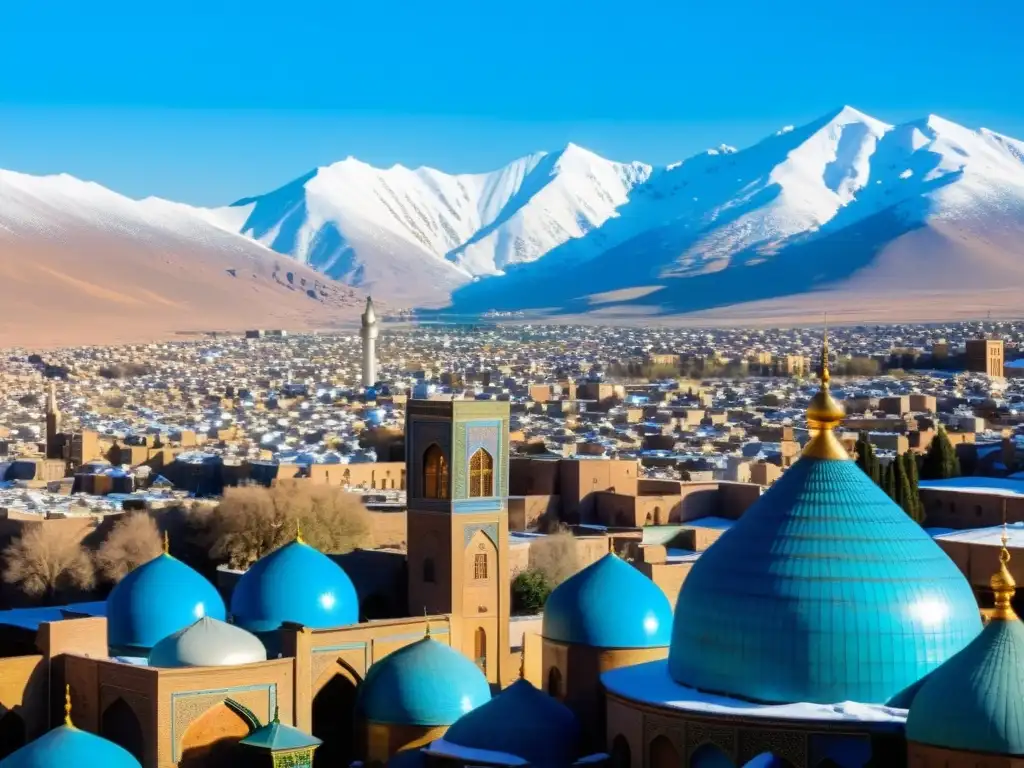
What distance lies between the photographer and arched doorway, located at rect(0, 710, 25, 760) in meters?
20.5

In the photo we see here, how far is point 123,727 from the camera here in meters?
19.2

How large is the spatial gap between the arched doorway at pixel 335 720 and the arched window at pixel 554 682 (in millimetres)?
1734

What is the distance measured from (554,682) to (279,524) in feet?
36.0

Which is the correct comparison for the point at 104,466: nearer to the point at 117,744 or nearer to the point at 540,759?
the point at 117,744

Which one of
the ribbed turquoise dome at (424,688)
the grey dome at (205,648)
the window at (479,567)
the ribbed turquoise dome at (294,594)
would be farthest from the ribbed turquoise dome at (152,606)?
the window at (479,567)

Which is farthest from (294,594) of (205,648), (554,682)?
(554,682)

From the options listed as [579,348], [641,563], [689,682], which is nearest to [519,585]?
[641,563]

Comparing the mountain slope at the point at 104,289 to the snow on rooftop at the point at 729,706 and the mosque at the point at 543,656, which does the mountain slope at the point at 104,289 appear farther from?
the snow on rooftop at the point at 729,706

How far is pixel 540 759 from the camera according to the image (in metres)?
16.8

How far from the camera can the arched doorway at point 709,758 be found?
1552cm

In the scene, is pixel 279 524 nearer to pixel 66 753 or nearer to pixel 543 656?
pixel 543 656

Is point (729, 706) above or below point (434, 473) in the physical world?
below

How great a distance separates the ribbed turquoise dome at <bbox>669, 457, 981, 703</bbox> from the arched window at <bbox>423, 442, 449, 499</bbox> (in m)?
6.08

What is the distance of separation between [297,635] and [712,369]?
8772 cm
